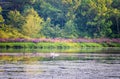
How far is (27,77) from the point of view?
2292 centimetres

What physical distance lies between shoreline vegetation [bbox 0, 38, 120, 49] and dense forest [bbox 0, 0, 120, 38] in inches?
141

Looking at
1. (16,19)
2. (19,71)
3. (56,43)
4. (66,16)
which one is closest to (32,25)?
(16,19)

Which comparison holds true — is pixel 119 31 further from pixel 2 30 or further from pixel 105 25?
pixel 2 30

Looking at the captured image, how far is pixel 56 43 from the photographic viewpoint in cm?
6088

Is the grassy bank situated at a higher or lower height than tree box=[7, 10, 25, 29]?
lower

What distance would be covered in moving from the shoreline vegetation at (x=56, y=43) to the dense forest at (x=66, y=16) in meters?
3.58

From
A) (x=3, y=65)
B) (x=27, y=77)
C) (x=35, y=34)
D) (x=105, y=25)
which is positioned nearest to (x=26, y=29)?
(x=35, y=34)

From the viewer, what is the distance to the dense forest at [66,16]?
225 feet

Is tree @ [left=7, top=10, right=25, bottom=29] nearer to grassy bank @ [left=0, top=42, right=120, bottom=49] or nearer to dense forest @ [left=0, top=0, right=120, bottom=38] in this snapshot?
dense forest @ [left=0, top=0, right=120, bottom=38]

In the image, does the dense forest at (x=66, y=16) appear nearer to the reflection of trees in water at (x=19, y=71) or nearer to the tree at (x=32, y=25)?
the tree at (x=32, y=25)

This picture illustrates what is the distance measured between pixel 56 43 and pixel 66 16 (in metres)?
11.8

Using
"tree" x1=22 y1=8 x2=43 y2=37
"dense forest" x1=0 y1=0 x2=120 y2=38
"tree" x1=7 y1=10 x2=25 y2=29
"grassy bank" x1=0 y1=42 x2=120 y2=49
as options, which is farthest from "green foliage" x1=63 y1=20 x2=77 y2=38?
"tree" x1=7 y1=10 x2=25 y2=29

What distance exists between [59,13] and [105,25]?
6.04 metres

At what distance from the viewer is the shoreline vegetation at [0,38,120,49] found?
58000 mm
